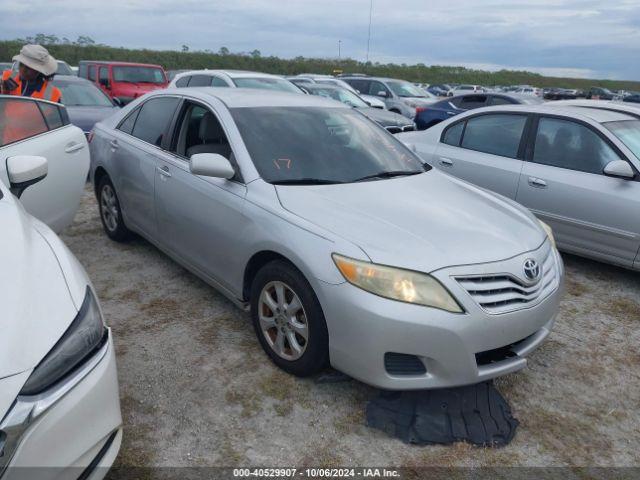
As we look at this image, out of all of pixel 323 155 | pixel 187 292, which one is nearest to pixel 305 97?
pixel 323 155

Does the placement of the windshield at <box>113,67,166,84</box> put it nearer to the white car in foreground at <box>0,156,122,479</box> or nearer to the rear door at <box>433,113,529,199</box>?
the rear door at <box>433,113,529,199</box>

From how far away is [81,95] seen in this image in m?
8.71

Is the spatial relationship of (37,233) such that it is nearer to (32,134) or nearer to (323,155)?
(323,155)

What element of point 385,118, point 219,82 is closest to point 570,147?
point 385,118

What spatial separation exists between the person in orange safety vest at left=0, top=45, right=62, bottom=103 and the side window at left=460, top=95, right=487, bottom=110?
9.57m

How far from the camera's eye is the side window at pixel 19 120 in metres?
3.81

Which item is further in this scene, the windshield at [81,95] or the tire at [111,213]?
the windshield at [81,95]

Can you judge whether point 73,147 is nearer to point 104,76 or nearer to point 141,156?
point 141,156

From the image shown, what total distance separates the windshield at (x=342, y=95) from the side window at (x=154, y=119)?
24.9 feet

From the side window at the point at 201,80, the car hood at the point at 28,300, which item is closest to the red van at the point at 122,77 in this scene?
the side window at the point at 201,80

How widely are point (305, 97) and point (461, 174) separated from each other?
2269 millimetres

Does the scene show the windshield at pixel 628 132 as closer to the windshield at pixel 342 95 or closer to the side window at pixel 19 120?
the side window at pixel 19 120

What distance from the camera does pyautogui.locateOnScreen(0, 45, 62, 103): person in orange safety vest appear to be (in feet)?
16.6

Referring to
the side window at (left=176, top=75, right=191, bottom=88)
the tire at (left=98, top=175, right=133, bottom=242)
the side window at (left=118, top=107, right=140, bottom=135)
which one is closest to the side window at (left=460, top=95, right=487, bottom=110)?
the side window at (left=176, top=75, right=191, bottom=88)
